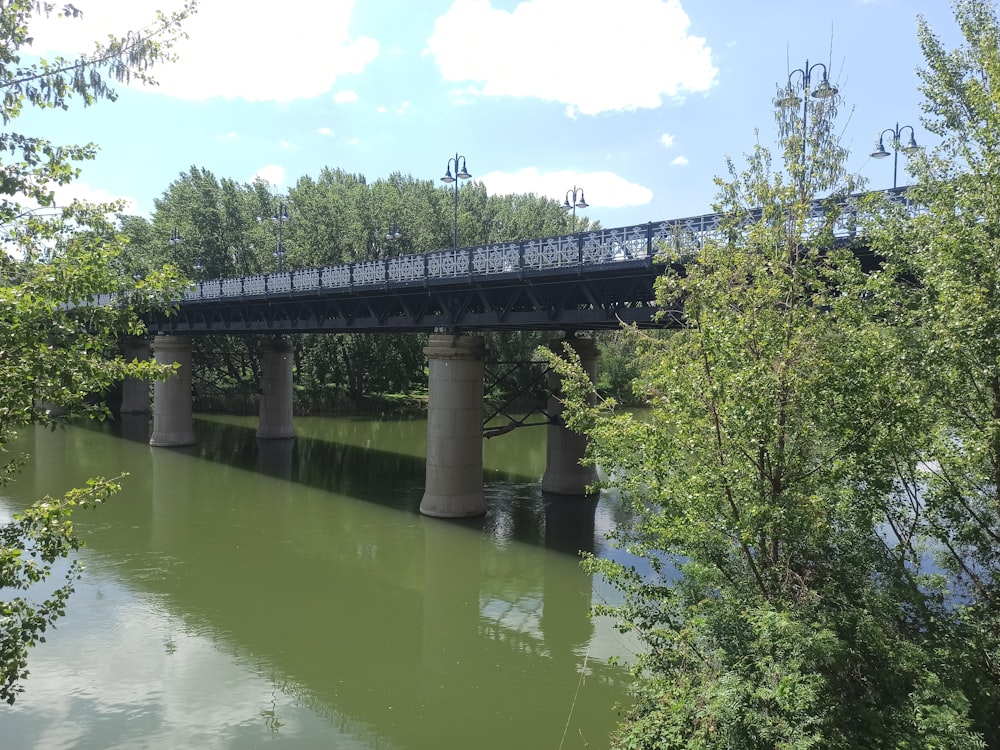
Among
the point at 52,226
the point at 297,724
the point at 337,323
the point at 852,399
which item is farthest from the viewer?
the point at 337,323

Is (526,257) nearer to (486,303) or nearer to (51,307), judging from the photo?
(486,303)

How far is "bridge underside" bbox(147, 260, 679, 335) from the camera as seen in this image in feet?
64.8

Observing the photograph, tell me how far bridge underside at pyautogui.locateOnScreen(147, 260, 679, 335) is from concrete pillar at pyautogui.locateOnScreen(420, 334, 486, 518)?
1.17m

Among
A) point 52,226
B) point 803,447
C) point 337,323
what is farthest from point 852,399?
point 337,323

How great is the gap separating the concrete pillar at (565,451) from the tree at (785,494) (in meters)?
17.9

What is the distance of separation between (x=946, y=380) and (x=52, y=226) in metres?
9.01

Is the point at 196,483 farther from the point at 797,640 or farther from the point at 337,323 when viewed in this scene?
the point at 797,640

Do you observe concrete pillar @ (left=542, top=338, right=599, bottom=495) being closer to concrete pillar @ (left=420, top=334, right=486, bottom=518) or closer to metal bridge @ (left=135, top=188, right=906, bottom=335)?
metal bridge @ (left=135, top=188, right=906, bottom=335)

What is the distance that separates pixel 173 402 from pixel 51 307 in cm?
3745

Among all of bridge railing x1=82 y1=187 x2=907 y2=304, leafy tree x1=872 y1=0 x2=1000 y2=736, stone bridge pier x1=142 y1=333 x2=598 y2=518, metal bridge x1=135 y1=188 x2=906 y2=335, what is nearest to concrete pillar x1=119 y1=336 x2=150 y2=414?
metal bridge x1=135 y1=188 x2=906 y2=335

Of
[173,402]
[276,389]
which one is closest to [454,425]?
[276,389]

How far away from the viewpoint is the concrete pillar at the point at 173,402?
39.4 meters

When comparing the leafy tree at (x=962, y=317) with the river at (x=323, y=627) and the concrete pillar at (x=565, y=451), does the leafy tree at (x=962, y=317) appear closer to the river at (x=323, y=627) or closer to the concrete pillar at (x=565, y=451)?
the river at (x=323, y=627)

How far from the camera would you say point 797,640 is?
6559 mm
